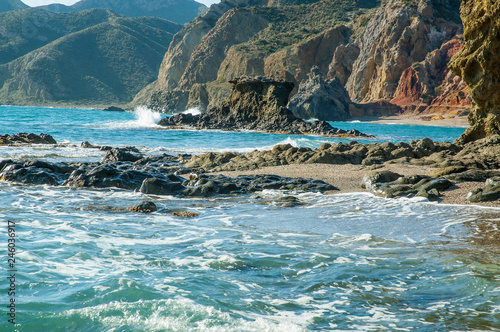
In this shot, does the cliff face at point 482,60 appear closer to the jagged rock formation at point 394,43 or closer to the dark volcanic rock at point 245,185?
the dark volcanic rock at point 245,185

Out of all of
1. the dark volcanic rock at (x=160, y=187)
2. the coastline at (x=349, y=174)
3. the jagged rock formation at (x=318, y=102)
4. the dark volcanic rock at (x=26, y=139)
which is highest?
the jagged rock formation at (x=318, y=102)

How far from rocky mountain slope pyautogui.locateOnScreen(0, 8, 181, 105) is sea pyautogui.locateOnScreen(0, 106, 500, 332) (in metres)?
134

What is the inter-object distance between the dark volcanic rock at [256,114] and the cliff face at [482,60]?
2776cm

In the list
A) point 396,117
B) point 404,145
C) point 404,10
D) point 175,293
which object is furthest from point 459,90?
point 175,293

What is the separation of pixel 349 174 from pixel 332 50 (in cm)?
8150

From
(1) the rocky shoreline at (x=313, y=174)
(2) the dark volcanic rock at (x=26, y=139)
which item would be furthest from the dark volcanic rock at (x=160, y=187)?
(2) the dark volcanic rock at (x=26, y=139)

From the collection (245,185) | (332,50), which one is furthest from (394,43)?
(245,185)

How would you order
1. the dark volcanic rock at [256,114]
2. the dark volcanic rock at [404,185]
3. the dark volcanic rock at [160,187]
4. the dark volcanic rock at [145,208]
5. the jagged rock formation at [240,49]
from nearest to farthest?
the dark volcanic rock at [145,208] < the dark volcanic rock at [404,185] < the dark volcanic rock at [160,187] < the dark volcanic rock at [256,114] < the jagged rock formation at [240,49]

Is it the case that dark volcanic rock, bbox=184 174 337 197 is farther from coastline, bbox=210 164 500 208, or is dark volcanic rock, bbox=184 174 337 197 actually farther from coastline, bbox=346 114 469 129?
coastline, bbox=346 114 469 129

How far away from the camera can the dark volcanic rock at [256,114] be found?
147 feet

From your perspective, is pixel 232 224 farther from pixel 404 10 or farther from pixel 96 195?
pixel 404 10

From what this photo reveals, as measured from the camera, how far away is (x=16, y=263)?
5043mm

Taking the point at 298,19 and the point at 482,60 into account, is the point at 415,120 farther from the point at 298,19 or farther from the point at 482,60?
the point at 482,60

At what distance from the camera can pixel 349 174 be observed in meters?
12.4
